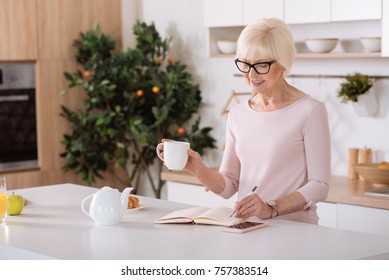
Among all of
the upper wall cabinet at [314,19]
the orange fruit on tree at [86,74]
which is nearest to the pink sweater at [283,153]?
the upper wall cabinet at [314,19]

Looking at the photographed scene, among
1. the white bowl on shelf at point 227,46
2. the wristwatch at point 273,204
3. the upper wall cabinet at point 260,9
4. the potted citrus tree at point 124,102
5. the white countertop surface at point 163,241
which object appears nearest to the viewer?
the white countertop surface at point 163,241

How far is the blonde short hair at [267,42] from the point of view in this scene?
2957 mm

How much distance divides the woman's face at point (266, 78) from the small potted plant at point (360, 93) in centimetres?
149

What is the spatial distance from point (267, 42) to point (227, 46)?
209cm

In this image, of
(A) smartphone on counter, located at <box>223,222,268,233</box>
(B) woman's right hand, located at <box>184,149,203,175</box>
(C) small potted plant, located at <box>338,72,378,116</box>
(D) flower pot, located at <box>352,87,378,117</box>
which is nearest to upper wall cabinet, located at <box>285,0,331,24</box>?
(C) small potted plant, located at <box>338,72,378,116</box>

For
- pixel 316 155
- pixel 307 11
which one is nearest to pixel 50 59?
pixel 307 11

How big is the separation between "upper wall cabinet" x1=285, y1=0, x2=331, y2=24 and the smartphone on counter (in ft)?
6.37

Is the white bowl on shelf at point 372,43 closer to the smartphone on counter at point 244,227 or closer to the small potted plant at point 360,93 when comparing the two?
the small potted plant at point 360,93

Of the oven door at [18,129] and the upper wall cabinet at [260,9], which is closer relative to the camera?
the upper wall cabinet at [260,9]

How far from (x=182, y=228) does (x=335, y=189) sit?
1723 millimetres

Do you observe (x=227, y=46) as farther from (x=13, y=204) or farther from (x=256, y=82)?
(x=13, y=204)

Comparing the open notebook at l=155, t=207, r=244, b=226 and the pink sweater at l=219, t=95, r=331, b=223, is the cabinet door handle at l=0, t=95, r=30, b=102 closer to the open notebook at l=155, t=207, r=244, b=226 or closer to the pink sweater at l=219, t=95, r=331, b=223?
the pink sweater at l=219, t=95, r=331, b=223

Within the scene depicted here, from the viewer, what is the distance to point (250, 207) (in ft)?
9.15

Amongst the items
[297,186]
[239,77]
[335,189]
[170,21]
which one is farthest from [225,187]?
[170,21]
